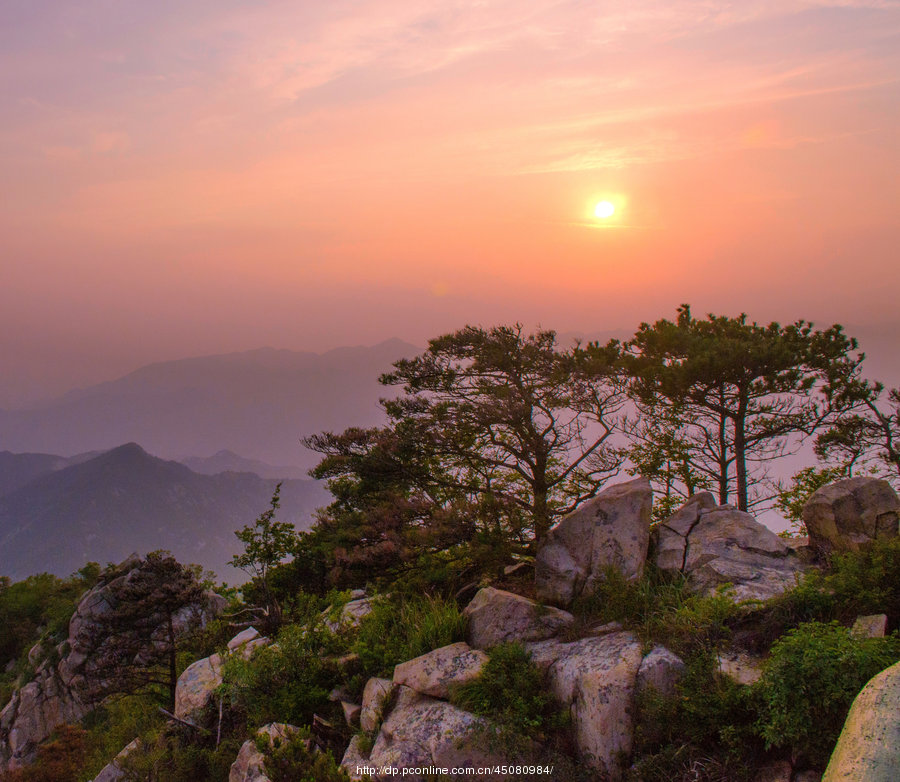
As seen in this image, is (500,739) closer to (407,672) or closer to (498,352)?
(407,672)

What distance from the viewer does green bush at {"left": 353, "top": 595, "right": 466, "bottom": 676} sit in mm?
14109

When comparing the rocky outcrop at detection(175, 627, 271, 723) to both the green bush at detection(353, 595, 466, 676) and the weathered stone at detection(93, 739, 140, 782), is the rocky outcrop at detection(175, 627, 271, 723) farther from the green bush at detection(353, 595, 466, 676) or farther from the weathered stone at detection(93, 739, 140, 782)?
the green bush at detection(353, 595, 466, 676)

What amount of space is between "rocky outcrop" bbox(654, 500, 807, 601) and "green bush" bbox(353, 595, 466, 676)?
5.08 m

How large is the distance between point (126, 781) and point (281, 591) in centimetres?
1577

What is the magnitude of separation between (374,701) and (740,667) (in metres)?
6.96

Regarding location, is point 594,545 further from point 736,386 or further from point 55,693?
point 55,693

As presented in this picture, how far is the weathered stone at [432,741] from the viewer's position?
11000 mm

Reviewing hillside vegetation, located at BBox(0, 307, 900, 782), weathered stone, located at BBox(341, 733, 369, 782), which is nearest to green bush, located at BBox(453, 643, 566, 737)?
hillside vegetation, located at BBox(0, 307, 900, 782)

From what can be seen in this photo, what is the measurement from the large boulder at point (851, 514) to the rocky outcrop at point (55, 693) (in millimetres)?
26553

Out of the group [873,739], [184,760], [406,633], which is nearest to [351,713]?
[406,633]

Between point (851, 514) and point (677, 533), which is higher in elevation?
point (851, 514)

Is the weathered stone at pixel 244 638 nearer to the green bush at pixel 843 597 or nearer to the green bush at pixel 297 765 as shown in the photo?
the green bush at pixel 297 765

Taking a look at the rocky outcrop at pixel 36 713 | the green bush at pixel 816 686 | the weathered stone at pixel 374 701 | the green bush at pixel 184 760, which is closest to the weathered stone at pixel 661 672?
the green bush at pixel 816 686

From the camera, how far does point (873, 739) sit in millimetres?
4789
